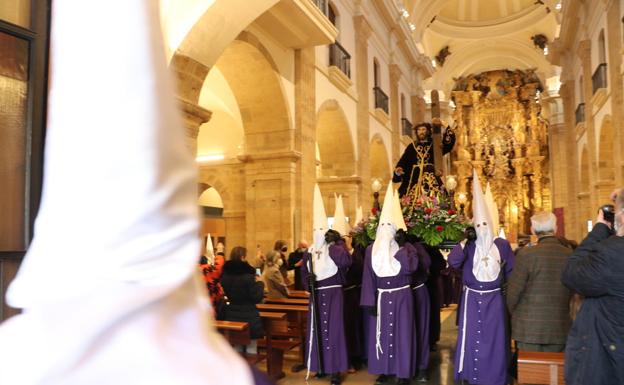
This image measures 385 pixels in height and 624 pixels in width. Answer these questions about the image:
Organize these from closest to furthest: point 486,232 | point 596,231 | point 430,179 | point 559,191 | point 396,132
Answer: point 596,231 < point 486,232 < point 430,179 < point 396,132 < point 559,191

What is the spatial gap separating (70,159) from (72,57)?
0.15 metres

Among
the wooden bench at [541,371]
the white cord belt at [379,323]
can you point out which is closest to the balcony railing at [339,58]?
the white cord belt at [379,323]

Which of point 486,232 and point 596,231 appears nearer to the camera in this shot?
point 596,231

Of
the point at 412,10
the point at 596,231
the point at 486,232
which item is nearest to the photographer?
the point at 596,231

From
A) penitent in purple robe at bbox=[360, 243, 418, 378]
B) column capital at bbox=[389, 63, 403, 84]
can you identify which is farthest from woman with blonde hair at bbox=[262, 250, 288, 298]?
column capital at bbox=[389, 63, 403, 84]

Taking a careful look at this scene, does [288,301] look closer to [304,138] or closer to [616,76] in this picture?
[304,138]

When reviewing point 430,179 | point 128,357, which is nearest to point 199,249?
point 128,357

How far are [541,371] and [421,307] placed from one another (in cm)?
205

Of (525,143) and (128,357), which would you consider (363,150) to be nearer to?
(128,357)

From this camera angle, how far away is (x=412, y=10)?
2341cm

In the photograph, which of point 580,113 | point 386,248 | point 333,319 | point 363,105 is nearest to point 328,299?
point 333,319

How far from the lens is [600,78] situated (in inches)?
599

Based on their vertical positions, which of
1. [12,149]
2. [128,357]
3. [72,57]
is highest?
[12,149]

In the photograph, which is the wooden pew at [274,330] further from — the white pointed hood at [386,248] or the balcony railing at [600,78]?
the balcony railing at [600,78]
